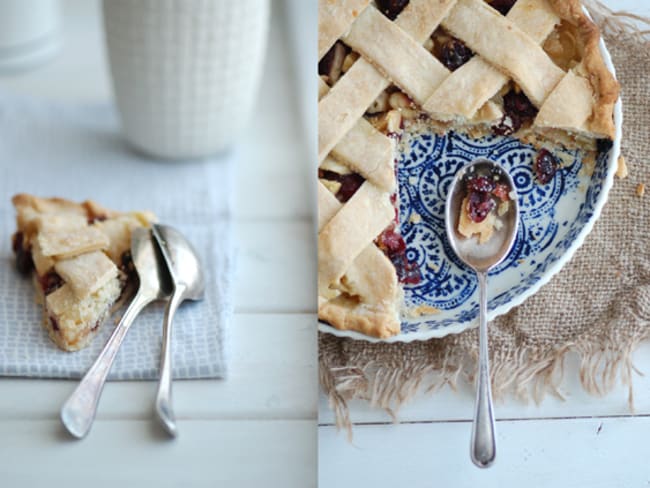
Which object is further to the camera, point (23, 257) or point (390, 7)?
point (23, 257)

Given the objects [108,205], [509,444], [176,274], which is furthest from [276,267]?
[509,444]

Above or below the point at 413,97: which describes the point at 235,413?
below

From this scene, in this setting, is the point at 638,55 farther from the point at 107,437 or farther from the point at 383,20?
the point at 107,437

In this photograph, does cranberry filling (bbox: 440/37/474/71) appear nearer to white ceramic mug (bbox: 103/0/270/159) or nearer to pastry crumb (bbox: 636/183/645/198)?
pastry crumb (bbox: 636/183/645/198)

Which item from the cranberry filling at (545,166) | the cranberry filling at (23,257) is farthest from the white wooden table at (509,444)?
the cranberry filling at (23,257)

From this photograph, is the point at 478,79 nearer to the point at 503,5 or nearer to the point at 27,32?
the point at 503,5

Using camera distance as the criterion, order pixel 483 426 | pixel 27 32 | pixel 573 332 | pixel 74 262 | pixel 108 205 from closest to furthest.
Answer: pixel 483 426 < pixel 573 332 < pixel 74 262 < pixel 108 205 < pixel 27 32

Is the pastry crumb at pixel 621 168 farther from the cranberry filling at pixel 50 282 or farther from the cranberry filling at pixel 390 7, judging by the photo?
the cranberry filling at pixel 50 282
